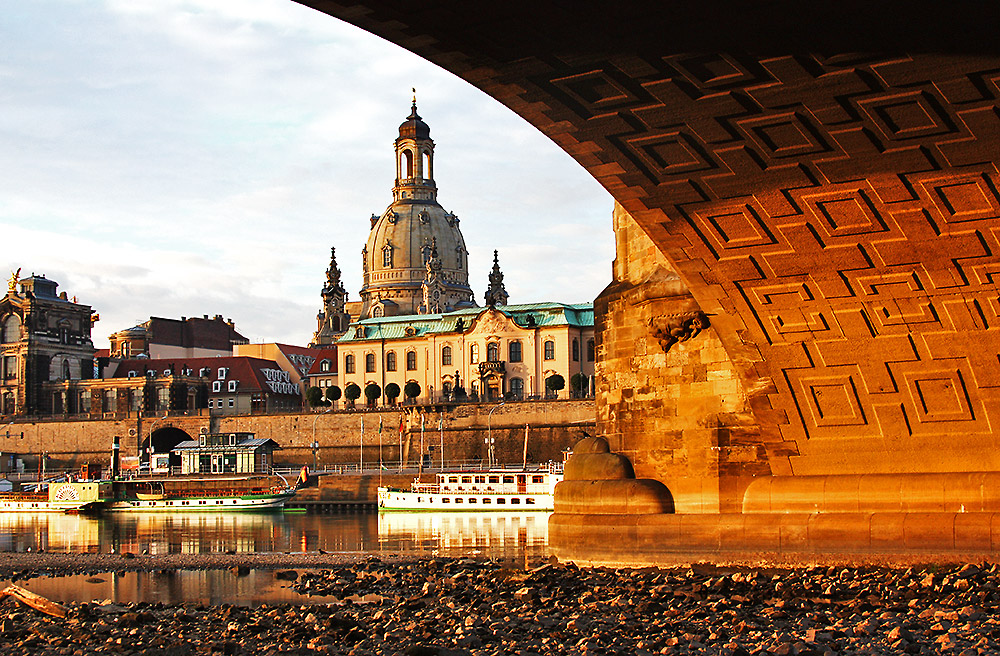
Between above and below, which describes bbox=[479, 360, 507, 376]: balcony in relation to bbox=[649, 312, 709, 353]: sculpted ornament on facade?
above

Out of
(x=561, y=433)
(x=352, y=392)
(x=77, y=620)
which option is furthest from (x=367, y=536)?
(x=352, y=392)

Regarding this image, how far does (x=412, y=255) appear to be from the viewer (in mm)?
131375

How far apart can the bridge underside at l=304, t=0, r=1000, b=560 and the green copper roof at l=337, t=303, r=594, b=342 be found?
7261cm

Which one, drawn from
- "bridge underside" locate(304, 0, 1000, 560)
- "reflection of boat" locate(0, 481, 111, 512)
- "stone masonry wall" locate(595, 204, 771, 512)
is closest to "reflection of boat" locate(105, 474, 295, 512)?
"reflection of boat" locate(0, 481, 111, 512)

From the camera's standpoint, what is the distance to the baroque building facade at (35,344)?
370ft

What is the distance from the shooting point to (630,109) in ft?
45.9

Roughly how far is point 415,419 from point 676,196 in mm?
77338

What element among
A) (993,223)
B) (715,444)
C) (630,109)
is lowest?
(715,444)

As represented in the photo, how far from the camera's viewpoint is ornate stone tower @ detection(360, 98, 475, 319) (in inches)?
5049

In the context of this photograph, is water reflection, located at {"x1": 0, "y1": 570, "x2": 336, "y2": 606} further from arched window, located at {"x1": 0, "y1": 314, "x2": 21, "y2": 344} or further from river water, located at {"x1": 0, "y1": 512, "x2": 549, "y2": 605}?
arched window, located at {"x1": 0, "y1": 314, "x2": 21, "y2": 344}

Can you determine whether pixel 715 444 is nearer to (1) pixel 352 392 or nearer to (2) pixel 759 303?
(2) pixel 759 303

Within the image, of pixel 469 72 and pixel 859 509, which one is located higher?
pixel 469 72

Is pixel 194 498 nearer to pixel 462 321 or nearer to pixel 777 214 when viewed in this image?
pixel 462 321

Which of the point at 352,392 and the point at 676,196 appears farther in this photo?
the point at 352,392
